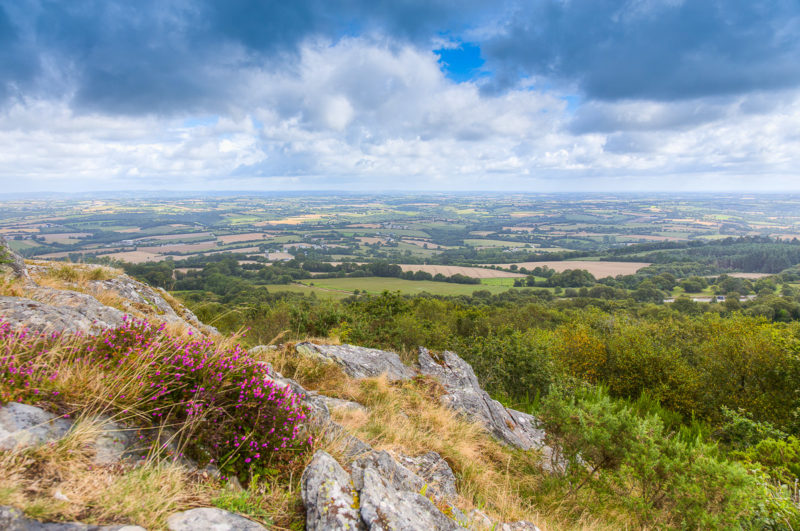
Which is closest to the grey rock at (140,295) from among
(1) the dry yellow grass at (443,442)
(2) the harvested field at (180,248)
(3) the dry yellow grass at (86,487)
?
(1) the dry yellow grass at (443,442)

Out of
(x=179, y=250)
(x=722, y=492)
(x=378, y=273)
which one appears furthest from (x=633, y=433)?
(x=179, y=250)

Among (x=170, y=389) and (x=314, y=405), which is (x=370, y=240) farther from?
(x=170, y=389)

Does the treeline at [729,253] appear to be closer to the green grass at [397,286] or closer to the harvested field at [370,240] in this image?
the green grass at [397,286]

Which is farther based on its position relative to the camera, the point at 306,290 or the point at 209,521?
the point at 306,290

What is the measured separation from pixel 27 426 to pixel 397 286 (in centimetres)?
8150

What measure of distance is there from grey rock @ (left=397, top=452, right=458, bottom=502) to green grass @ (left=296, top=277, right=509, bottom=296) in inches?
2706

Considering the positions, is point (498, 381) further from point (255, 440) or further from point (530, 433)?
point (255, 440)

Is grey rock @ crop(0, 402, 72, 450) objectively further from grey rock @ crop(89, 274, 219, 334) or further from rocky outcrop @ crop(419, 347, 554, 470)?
grey rock @ crop(89, 274, 219, 334)

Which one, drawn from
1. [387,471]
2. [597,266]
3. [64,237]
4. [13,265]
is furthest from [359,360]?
[64,237]

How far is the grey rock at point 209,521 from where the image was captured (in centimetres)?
289

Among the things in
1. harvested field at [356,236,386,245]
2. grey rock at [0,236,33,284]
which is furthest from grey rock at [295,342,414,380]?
harvested field at [356,236,386,245]

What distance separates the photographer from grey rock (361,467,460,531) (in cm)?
357

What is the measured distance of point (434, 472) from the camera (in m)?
5.64

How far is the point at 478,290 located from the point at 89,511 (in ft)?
282
